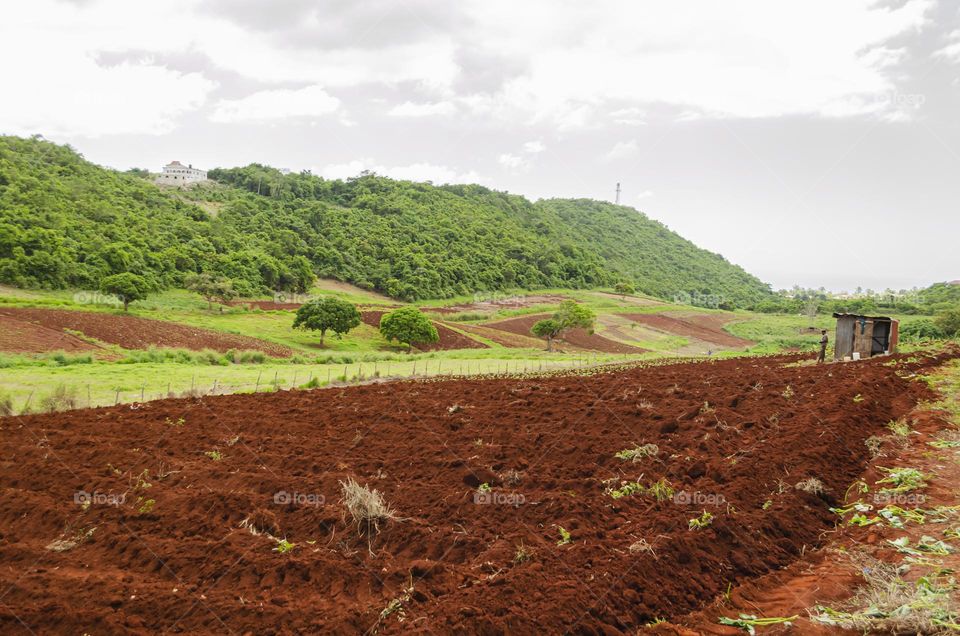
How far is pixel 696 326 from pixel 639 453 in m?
66.6

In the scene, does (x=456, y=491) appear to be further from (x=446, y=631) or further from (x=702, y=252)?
(x=702, y=252)

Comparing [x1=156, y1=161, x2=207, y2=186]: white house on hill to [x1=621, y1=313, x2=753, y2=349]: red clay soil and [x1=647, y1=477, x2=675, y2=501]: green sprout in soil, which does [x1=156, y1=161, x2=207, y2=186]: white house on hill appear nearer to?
[x1=621, y1=313, x2=753, y2=349]: red clay soil

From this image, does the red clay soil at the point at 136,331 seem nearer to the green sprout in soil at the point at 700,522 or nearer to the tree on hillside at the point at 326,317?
the tree on hillside at the point at 326,317

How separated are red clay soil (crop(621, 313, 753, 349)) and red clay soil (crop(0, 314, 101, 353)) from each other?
56.7 meters

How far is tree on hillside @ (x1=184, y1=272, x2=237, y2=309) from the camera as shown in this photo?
55188 mm

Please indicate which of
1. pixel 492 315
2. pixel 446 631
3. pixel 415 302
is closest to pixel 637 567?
pixel 446 631

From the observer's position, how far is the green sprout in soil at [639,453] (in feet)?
25.8

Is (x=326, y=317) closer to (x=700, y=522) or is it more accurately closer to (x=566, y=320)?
(x=566, y=320)

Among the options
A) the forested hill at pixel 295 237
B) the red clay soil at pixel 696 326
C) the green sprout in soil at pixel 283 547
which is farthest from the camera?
the forested hill at pixel 295 237

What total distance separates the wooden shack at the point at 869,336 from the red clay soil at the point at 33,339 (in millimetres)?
37170

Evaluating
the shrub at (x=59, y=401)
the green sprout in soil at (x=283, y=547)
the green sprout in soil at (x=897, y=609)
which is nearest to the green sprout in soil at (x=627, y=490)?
the green sprout in soil at (x=897, y=609)

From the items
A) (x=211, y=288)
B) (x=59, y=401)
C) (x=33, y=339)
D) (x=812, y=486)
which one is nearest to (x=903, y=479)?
(x=812, y=486)

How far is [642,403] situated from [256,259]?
73.4 m

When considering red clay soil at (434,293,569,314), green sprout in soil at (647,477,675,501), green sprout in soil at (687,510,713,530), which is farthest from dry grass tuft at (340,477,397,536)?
red clay soil at (434,293,569,314)
